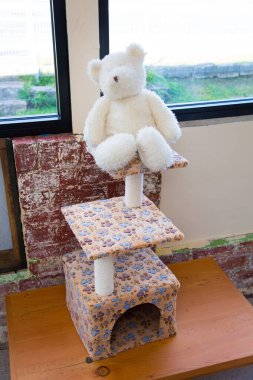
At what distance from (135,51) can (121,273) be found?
2.52ft

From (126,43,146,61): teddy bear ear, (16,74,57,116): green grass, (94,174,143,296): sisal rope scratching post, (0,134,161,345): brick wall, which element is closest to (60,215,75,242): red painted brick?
(0,134,161,345): brick wall

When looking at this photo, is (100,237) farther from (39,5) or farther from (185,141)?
(39,5)

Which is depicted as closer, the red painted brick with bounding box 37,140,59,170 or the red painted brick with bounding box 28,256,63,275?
the red painted brick with bounding box 37,140,59,170

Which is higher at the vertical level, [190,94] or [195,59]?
[195,59]

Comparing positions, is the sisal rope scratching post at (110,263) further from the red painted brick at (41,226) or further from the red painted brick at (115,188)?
the red painted brick at (41,226)

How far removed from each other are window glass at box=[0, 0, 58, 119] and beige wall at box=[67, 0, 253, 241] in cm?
12

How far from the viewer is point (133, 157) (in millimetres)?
1231

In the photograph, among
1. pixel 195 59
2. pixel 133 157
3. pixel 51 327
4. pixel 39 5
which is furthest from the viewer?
pixel 195 59

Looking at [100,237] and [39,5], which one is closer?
[100,237]

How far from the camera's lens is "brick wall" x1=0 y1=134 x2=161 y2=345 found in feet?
5.00

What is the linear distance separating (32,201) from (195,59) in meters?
0.87

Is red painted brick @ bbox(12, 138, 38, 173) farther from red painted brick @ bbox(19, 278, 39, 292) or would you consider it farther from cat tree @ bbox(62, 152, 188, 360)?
red painted brick @ bbox(19, 278, 39, 292)

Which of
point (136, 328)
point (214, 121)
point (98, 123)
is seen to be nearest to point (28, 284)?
point (136, 328)

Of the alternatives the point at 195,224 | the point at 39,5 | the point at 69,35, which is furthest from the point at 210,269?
the point at 39,5
